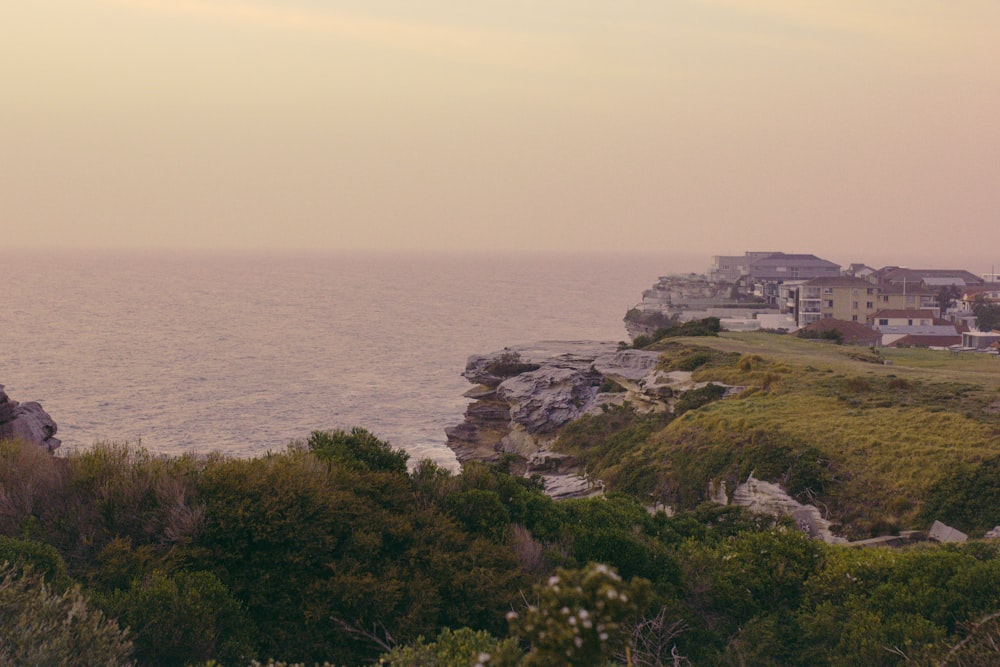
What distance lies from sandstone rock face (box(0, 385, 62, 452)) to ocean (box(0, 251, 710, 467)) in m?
19.4

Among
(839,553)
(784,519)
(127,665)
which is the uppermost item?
(127,665)

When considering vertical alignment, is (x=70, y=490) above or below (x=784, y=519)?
above

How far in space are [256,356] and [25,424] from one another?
63.9 m

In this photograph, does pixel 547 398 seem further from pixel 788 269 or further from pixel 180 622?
pixel 788 269

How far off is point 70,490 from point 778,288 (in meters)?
119

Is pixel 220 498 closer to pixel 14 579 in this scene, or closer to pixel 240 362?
pixel 14 579

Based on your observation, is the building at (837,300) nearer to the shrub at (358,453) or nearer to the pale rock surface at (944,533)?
the pale rock surface at (944,533)

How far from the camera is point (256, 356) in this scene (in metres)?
81.5

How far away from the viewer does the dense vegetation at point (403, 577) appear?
7918 mm

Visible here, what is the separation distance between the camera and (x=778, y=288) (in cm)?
11975

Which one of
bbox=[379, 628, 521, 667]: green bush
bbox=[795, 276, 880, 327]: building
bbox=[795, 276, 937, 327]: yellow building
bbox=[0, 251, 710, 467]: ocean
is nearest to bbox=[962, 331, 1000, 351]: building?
bbox=[795, 276, 937, 327]: yellow building

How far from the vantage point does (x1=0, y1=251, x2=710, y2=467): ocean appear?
49719 mm

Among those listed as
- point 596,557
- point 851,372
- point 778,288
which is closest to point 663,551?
point 596,557

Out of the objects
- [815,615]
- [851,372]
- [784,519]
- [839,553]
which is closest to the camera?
[815,615]
